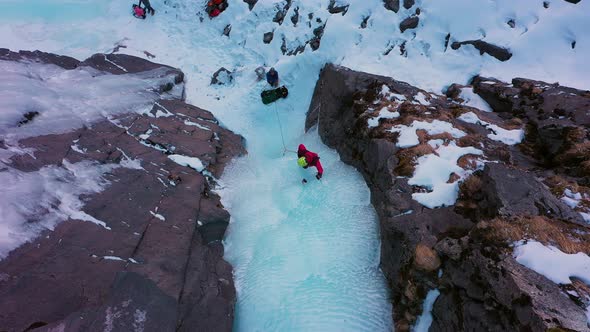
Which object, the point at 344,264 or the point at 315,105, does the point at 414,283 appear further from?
the point at 315,105

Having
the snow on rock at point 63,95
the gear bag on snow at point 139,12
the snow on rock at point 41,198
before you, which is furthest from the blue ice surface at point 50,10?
the snow on rock at point 41,198

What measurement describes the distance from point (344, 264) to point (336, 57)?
10.7m

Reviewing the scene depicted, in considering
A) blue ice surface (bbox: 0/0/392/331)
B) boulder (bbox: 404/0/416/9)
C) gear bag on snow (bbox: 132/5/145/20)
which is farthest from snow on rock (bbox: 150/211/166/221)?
gear bag on snow (bbox: 132/5/145/20)

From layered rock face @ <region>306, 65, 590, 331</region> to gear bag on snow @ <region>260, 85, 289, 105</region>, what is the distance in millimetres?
3250

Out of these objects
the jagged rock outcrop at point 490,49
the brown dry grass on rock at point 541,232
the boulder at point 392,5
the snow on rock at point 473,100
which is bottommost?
the snow on rock at point 473,100

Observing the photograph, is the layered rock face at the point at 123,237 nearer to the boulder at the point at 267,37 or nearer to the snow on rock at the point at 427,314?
the snow on rock at the point at 427,314

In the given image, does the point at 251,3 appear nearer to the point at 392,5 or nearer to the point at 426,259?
the point at 392,5

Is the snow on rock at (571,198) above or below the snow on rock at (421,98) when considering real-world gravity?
above

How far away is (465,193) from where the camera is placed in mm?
8539

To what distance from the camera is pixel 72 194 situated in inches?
365

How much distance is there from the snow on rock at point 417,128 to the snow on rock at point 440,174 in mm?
697

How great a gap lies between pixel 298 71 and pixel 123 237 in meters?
11.7

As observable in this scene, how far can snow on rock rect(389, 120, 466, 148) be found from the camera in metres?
10.5

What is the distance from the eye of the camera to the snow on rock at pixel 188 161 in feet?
40.9
